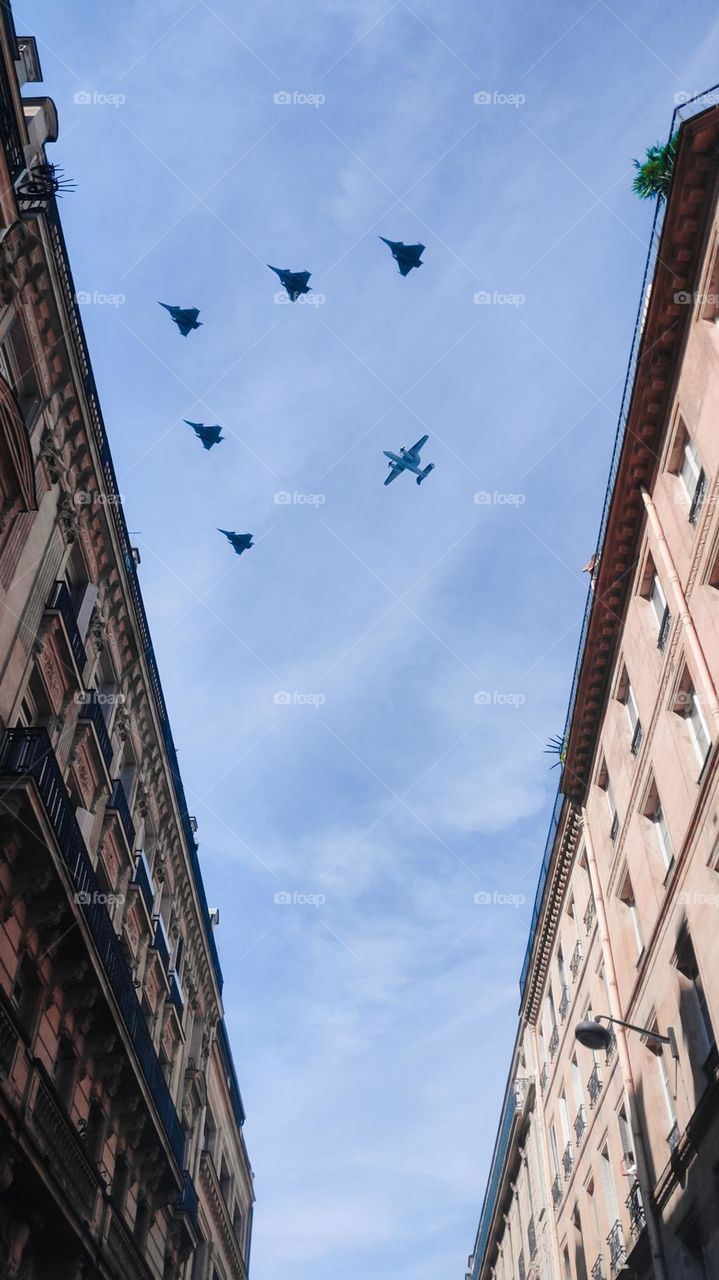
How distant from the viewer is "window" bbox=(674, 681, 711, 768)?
1995 centimetres

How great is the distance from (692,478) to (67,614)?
45.1 ft

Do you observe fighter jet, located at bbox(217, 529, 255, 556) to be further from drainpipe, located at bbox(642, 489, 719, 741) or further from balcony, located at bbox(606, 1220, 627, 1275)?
balcony, located at bbox(606, 1220, 627, 1275)

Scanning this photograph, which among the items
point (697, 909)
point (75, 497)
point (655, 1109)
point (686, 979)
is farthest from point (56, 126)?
point (655, 1109)

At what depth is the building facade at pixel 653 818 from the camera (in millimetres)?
18812

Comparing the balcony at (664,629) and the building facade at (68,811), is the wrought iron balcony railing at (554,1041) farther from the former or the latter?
the balcony at (664,629)

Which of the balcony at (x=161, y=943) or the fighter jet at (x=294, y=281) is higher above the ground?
the fighter jet at (x=294, y=281)

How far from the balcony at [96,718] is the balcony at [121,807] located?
0.86 m

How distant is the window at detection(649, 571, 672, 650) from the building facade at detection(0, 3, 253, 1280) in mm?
13056

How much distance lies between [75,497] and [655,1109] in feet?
61.7

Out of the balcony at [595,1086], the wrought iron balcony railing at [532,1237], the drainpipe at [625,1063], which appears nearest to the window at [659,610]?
the drainpipe at [625,1063]

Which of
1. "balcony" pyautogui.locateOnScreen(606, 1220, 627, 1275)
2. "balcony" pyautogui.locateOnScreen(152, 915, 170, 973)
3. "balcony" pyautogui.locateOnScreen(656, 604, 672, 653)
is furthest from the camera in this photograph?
"balcony" pyautogui.locateOnScreen(152, 915, 170, 973)

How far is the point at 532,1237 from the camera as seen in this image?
126ft

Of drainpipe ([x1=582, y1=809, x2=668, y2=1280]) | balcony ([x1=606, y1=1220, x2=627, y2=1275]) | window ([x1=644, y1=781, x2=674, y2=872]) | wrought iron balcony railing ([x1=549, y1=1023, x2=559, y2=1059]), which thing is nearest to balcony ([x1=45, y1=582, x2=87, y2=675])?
window ([x1=644, y1=781, x2=674, y2=872])

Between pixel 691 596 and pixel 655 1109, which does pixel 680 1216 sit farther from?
pixel 691 596
